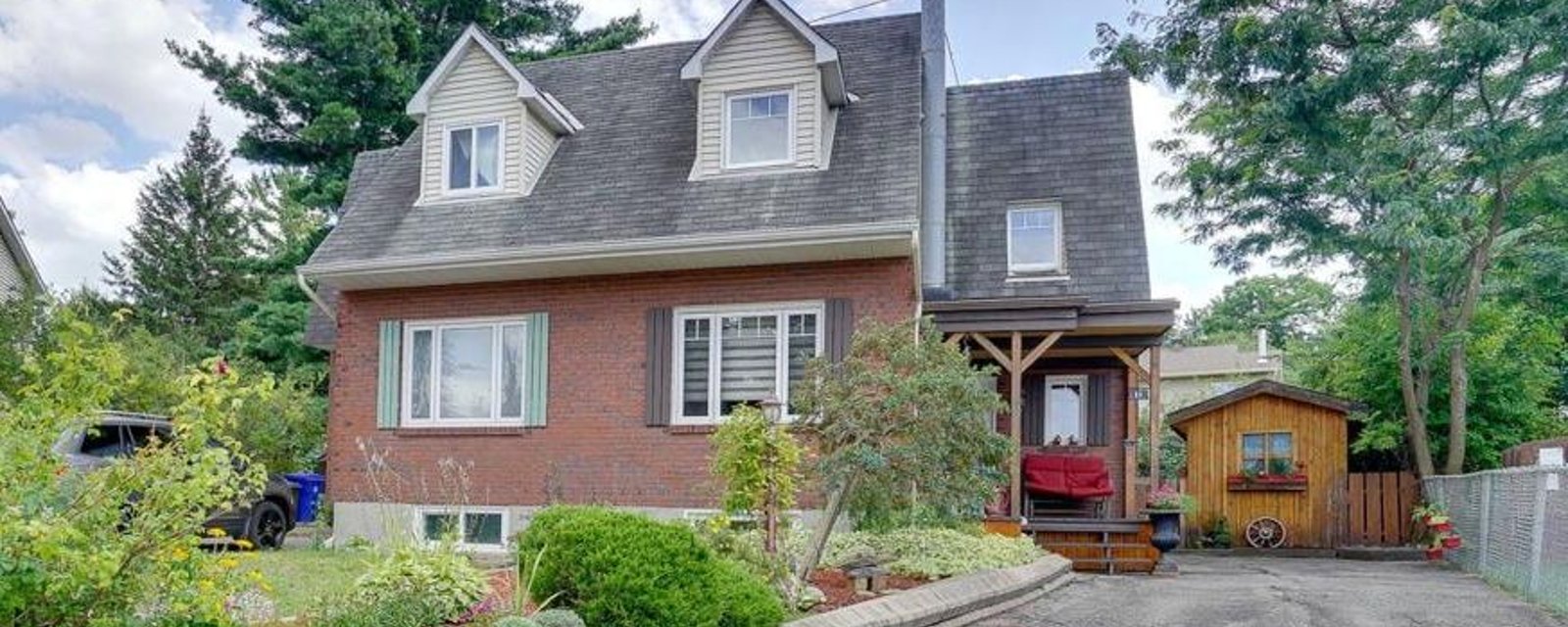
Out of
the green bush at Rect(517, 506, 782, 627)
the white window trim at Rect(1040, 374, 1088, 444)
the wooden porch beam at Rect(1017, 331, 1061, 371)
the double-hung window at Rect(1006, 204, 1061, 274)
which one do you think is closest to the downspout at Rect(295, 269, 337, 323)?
the green bush at Rect(517, 506, 782, 627)

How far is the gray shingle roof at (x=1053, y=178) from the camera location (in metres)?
13.0

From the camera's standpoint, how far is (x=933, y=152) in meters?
13.9

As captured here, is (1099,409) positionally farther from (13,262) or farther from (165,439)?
(13,262)

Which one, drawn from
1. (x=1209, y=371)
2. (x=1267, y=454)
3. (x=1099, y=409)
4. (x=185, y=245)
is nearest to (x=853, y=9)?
(x=1099, y=409)

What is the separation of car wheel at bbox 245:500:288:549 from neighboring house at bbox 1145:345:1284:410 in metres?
26.1

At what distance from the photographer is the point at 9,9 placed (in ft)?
55.4

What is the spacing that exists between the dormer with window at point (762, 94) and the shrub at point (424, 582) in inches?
284

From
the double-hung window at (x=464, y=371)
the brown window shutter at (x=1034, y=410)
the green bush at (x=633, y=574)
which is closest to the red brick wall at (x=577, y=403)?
the double-hung window at (x=464, y=371)

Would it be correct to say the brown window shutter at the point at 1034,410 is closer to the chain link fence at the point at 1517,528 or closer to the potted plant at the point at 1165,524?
the potted plant at the point at 1165,524

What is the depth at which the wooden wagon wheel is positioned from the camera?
53.6ft

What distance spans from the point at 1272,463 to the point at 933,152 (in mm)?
7831

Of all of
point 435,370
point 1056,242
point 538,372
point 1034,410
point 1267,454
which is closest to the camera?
point 538,372

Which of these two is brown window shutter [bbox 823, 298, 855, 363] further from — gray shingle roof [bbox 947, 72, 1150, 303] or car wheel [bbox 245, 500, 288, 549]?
car wheel [bbox 245, 500, 288, 549]

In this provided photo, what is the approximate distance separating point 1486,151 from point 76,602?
16.2 meters
